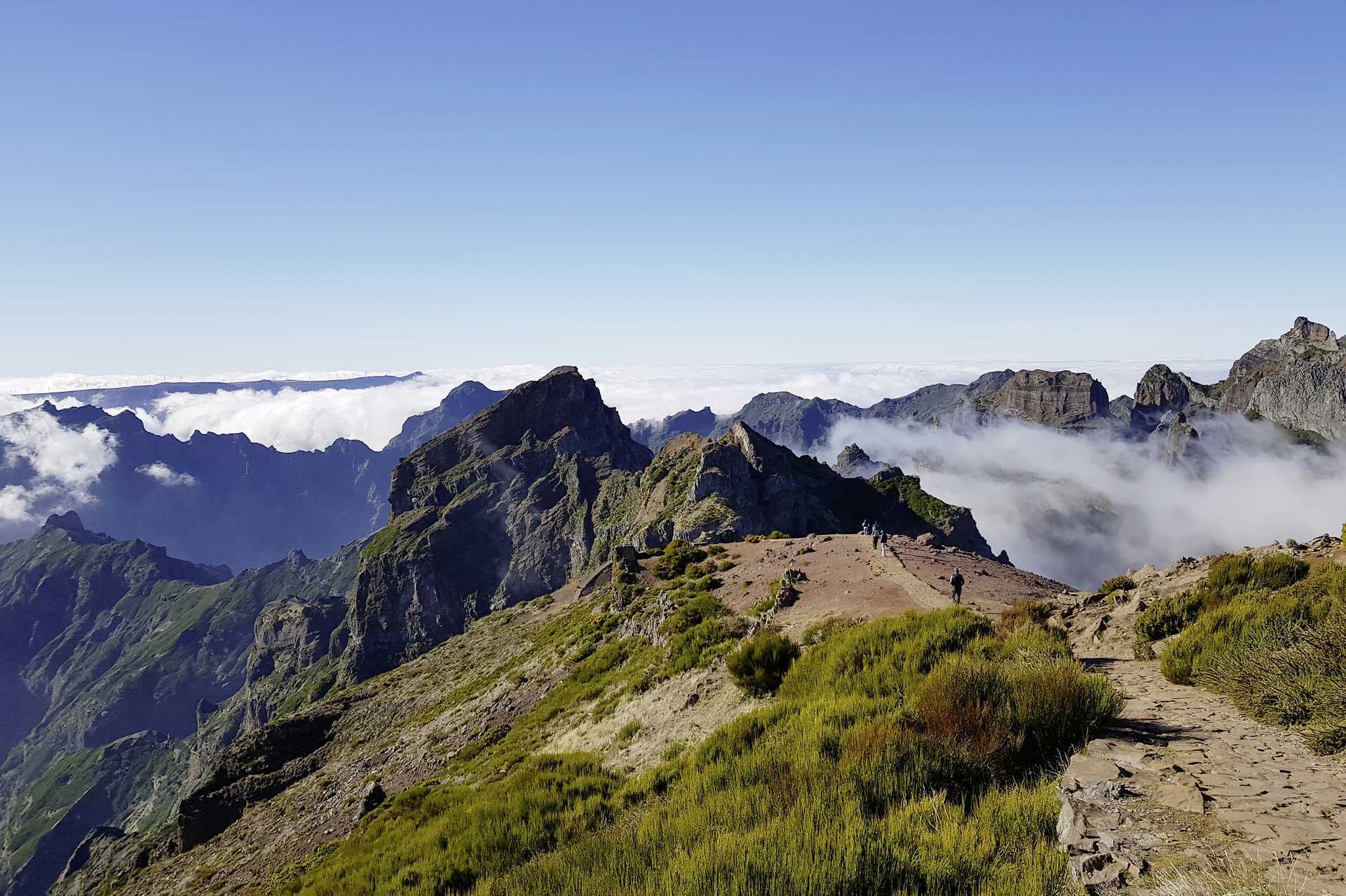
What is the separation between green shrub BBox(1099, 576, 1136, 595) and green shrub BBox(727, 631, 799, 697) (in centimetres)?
1116

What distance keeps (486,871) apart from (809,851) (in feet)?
22.3

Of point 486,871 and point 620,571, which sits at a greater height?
point 486,871

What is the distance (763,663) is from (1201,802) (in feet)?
37.5

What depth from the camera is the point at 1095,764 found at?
8.62 meters

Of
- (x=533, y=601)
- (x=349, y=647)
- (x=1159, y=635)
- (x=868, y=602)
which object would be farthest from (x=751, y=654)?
(x=349, y=647)

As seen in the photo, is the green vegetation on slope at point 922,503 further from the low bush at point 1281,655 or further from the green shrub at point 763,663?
the low bush at point 1281,655

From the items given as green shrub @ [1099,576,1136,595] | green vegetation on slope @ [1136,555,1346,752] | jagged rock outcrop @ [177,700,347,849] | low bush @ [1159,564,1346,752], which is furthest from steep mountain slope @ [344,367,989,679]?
low bush @ [1159,564,1346,752]

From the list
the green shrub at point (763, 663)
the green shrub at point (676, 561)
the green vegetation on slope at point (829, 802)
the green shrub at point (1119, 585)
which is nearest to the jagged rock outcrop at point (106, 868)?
the green vegetation on slope at point (829, 802)

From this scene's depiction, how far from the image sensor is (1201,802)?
7.50m

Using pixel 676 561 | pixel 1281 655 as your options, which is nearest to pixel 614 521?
pixel 676 561

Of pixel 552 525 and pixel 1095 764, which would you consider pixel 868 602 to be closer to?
pixel 1095 764

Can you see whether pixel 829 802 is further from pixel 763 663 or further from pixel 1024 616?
pixel 1024 616

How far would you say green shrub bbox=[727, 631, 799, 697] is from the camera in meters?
17.6

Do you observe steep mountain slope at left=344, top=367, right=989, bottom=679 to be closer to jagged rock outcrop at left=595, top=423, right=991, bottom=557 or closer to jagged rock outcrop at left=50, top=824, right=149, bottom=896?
jagged rock outcrop at left=595, top=423, right=991, bottom=557
